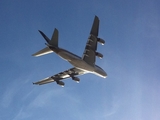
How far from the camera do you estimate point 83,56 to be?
47469 mm

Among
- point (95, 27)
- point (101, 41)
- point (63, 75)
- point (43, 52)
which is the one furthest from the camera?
point (63, 75)

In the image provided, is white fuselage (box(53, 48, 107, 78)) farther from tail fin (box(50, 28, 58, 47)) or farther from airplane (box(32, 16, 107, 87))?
tail fin (box(50, 28, 58, 47))

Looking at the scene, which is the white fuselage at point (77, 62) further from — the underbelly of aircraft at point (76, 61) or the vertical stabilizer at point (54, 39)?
the vertical stabilizer at point (54, 39)

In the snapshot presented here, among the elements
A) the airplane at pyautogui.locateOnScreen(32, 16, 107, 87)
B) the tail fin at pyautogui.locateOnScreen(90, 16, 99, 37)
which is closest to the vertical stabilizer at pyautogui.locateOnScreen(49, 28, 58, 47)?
the airplane at pyautogui.locateOnScreen(32, 16, 107, 87)

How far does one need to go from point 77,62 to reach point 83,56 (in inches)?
76.6

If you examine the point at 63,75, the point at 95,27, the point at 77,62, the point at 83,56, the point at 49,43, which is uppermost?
the point at 95,27

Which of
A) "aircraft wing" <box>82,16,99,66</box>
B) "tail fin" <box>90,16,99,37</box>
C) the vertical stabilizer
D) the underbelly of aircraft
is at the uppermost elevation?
"tail fin" <box>90,16,99,37</box>

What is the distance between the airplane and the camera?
44.4 metres

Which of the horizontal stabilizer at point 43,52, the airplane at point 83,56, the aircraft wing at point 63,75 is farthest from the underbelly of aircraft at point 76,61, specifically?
the aircraft wing at point 63,75

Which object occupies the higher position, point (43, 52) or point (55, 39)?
point (55, 39)

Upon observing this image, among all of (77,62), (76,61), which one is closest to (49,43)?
(76,61)

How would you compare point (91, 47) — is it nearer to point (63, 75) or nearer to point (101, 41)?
point (101, 41)

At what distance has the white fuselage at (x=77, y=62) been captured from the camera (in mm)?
45062

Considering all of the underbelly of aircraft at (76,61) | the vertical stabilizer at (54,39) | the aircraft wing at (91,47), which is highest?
the aircraft wing at (91,47)
